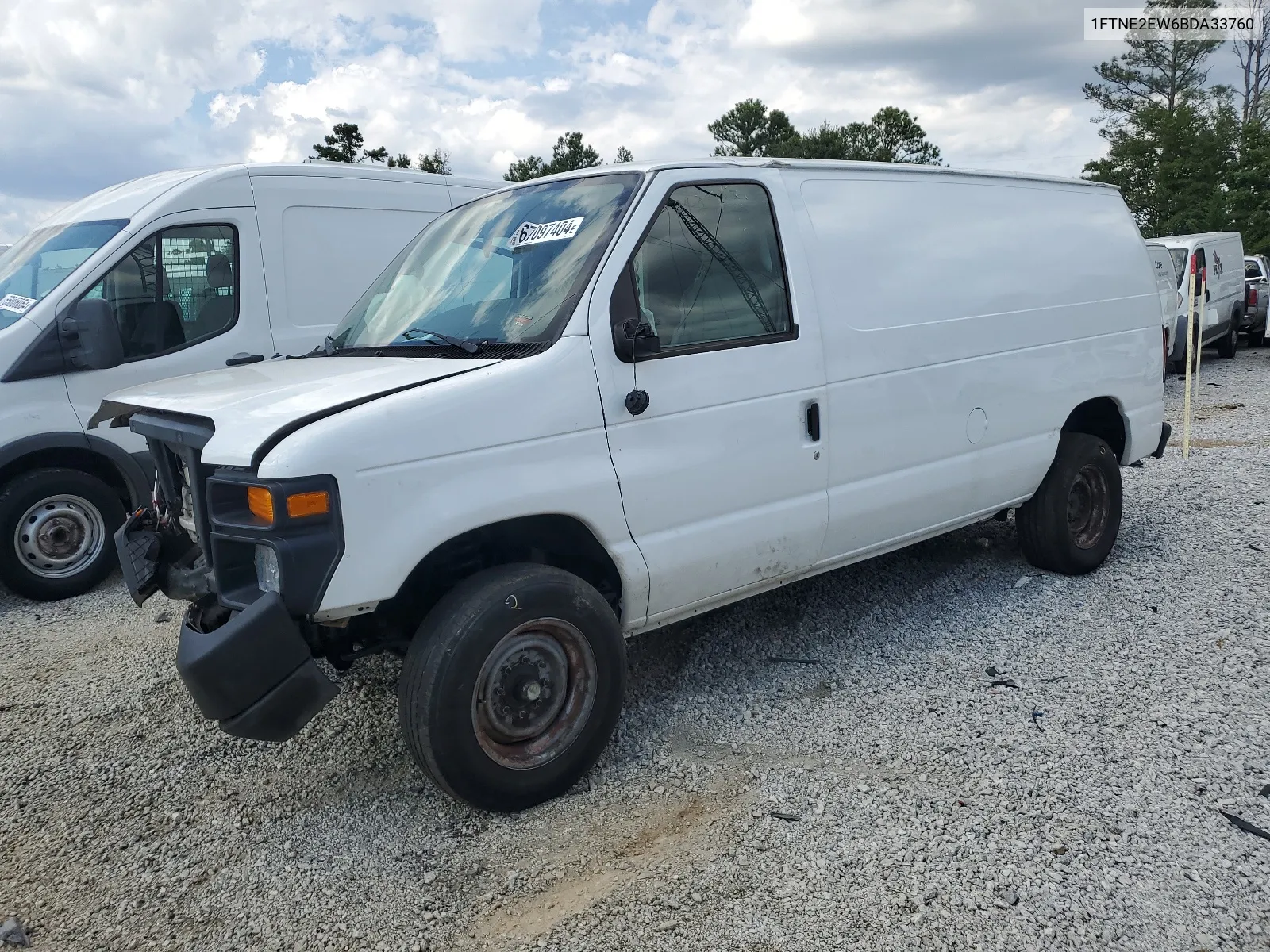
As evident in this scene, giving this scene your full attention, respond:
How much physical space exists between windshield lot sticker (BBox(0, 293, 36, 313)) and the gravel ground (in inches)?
80.7

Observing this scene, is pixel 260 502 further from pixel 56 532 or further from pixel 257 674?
pixel 56 532

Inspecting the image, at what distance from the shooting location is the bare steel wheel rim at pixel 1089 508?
212 inches

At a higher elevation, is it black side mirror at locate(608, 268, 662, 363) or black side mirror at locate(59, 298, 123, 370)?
black side mirror at locate(59, 298, 123, 370)

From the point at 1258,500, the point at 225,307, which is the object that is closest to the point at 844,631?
the point at 1258,500

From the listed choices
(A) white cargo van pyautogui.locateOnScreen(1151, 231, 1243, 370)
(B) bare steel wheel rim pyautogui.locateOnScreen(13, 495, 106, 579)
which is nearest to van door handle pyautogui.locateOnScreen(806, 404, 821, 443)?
(B) bare steel wheel rim pyautogui.locateOnScreen(13, 495, 106, 579)

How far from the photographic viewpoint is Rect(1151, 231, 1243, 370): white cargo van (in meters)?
14.4

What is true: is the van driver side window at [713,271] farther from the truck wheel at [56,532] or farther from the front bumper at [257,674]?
the truck wheel at [56,532]

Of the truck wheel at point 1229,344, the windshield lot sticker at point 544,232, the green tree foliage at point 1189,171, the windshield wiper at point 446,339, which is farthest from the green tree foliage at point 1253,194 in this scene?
the windshield wiper at point 446,339

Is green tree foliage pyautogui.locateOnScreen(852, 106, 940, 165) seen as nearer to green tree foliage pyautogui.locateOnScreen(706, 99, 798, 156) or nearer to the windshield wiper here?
green tree foliage pyautogui.locateOnScreen(706, 99, 798, 156)

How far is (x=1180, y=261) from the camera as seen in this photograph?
14883mm

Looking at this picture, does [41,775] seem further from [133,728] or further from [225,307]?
[225,307]

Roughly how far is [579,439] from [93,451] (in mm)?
4001

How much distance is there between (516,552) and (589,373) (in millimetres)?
700

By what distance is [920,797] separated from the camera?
3.28 meters
